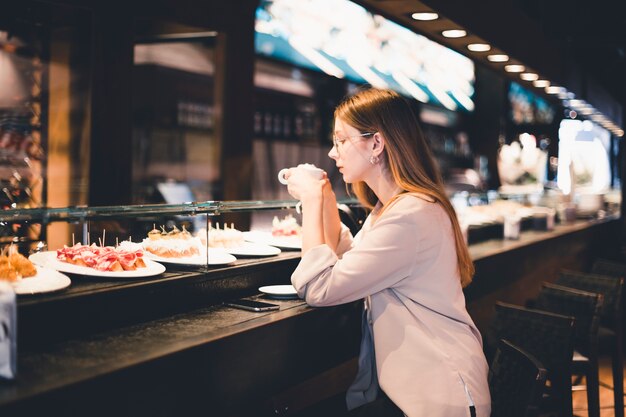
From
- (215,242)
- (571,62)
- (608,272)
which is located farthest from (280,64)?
(215,242)

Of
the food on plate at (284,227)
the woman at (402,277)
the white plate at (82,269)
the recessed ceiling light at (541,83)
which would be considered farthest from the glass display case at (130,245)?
the recessed ceiling light at (541,83)

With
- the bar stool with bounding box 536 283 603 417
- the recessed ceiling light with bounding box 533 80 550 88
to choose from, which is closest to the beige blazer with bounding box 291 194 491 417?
the bar stool with bounding box 536 283 603 417

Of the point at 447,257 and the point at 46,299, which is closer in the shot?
the point at 46,299

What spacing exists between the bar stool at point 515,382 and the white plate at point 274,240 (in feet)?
3.20

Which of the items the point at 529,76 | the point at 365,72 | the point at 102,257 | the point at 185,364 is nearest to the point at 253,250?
the point at 102,257

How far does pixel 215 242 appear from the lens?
2445 millimetres

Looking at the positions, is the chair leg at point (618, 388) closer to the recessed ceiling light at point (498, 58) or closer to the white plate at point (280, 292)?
the recessed ceiling light at point (498, 58)

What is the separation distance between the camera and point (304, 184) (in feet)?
7.02

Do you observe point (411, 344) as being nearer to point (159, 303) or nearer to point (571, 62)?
point (159, 303)

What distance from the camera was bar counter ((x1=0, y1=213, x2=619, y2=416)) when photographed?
1.40m

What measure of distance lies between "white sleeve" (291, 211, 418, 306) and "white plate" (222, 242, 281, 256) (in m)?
0.56

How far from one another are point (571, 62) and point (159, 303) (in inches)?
214

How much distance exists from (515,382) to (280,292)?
0.82 m

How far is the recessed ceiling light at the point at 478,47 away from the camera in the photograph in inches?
155
